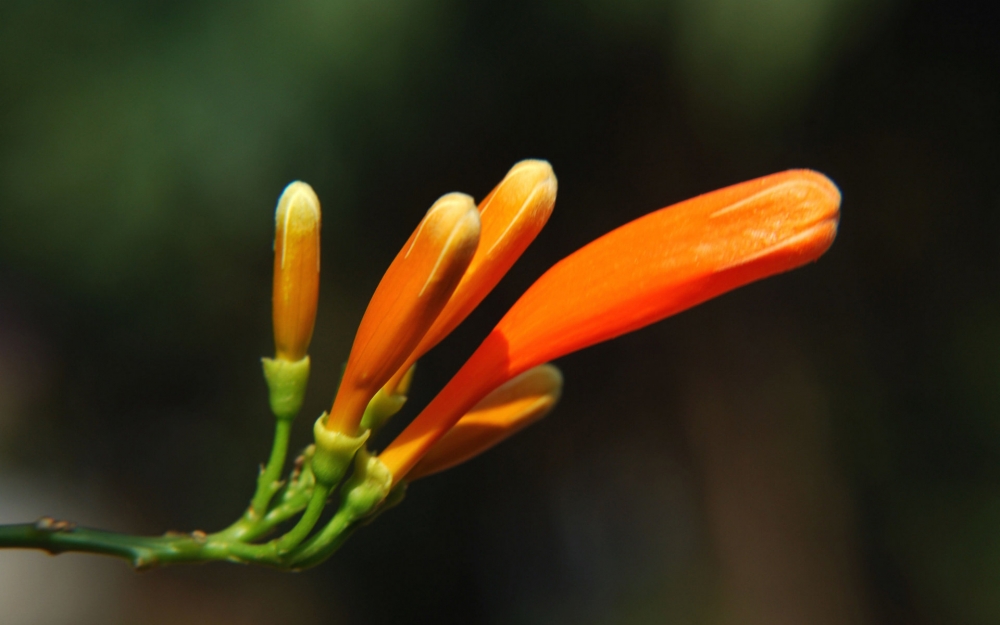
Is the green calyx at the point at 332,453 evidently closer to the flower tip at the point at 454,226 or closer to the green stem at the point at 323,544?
the green stem at the point at 323,544

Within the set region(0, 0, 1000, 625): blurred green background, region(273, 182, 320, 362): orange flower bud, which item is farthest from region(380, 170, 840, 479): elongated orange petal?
region(0, 0, 1000, 625): blurred green background

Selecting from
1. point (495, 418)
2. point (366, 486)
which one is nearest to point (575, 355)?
point (495, 418)

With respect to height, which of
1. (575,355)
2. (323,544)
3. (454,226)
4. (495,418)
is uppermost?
(575,355)

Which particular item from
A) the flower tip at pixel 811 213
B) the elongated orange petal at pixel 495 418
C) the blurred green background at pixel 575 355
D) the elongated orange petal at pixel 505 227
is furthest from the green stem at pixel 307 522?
the blurred green background at pixel 575 355

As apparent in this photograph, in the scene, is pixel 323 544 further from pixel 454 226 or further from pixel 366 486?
pixel 454 226

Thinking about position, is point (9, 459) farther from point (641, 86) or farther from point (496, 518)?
point (641, 86)

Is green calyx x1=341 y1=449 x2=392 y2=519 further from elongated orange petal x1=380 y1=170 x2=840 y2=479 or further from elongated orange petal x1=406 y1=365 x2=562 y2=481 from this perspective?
elongated orange petal x1=380 y1=170 x2=840 y2=479
